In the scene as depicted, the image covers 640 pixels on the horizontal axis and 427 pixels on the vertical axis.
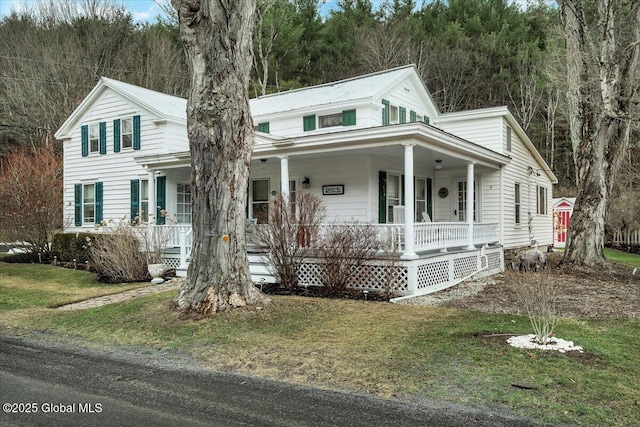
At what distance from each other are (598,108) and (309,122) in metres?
8.33

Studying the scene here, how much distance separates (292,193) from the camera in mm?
14133

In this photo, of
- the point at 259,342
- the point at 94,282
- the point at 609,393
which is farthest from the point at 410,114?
the point at 609,393

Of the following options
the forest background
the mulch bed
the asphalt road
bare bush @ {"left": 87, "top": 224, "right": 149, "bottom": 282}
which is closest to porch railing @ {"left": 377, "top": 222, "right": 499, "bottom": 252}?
the mulch bed

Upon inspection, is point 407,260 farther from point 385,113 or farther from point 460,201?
point 460,201

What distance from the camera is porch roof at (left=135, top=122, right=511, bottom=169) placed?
10.1 meters

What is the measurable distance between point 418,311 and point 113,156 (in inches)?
538

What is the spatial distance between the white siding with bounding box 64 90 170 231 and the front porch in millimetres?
4536

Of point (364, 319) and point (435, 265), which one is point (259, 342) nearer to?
point (364, 319)

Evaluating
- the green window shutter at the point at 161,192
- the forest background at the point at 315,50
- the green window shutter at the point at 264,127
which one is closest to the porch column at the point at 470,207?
the green window shutter at the point at 264,127

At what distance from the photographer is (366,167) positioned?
1280cm

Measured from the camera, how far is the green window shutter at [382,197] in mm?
13172

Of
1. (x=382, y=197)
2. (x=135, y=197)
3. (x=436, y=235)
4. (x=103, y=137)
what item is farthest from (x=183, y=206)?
(x=436, y=235)

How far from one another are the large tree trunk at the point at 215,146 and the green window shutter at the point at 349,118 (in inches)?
277

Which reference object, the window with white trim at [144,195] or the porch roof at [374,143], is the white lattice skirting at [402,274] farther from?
the window with white trim at [144,195]
